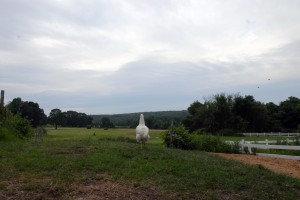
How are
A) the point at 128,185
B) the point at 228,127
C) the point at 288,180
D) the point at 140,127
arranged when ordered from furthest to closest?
the point at 228,127
the point at 140,127
the point at 288,180
the point at 128,185

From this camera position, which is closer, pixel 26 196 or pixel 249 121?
pixel 26 196

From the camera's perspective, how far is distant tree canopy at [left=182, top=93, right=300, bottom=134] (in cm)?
6162

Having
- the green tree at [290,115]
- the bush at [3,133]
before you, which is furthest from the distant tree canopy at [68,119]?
the bush at [3,133]

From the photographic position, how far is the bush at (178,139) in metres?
19.0

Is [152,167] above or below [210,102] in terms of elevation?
below

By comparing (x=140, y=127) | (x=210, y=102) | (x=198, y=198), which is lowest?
(x=198, y=198)

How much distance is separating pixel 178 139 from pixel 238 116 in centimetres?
4673

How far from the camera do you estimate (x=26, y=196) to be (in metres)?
6.35

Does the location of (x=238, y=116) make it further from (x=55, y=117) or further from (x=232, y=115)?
(x=55, y=117)

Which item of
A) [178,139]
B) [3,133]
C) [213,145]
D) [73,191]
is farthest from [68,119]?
[73,191]

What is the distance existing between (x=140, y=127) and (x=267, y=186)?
5864 millimetres

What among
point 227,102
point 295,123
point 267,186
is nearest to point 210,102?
point 227,102

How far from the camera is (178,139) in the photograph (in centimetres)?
1906

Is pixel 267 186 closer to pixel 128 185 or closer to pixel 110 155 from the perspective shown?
pixel 128 185
